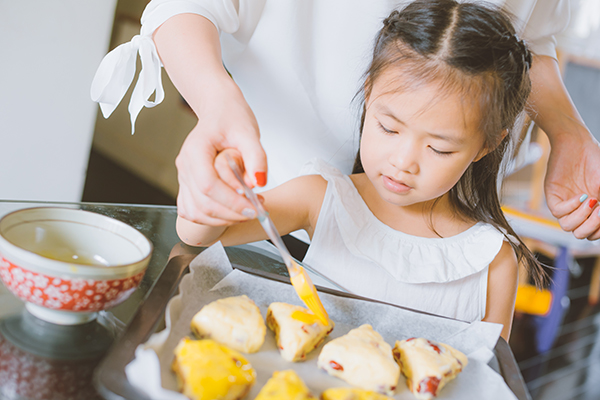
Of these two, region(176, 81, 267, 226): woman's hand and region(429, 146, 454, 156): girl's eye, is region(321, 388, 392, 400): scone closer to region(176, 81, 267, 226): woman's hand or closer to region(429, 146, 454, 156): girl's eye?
region(176, 81, 267, 226): woman's hand

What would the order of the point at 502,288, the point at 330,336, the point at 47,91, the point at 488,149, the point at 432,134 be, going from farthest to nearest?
the point at 47,91
the point at 502,288
the point at 488,149
the point at 432,134
the point at 330,336

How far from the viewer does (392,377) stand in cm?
65

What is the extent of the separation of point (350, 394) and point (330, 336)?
0.54 feet

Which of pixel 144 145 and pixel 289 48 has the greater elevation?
pixel 289 48

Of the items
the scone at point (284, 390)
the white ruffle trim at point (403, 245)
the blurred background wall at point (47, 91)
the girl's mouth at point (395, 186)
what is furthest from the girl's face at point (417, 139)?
the blurred background wall at point (47, 91)

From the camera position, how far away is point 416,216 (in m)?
1.20

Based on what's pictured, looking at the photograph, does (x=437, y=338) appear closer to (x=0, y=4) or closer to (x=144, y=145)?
(x=0, y=4)

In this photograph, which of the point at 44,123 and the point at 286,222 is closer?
the point at 286,222

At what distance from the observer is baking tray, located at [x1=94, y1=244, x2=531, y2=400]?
1.57 feet

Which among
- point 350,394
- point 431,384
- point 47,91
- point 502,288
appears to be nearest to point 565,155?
point 502,288

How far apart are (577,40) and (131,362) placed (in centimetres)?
417

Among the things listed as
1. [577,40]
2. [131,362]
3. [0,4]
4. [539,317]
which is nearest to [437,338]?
[131,362]

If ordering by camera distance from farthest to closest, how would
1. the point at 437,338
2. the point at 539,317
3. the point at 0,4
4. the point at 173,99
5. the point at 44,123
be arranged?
the point at 173,99
the point at 539,317
the point at 44,123
the point at 0,4
the point at 437,338

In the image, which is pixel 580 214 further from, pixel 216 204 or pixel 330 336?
pixel 216 204
